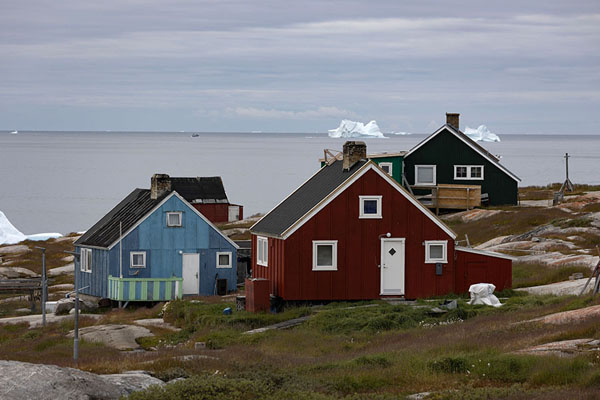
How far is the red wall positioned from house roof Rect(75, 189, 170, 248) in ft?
56.8

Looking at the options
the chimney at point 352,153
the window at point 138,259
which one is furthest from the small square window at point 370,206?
the window at point 138,259

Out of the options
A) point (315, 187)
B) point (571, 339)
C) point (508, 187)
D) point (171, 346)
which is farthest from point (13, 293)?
point (571, 339)

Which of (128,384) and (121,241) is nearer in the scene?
(128,384)

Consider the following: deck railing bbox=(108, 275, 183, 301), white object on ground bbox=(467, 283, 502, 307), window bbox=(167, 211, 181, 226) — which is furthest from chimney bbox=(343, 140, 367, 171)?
deck railing bbox=(108, 275, 183, 301)

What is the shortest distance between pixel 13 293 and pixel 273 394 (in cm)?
4218

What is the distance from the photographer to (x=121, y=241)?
47156mm

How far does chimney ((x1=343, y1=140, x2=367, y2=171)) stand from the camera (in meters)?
38.8

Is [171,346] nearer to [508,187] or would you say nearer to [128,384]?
[128,384]

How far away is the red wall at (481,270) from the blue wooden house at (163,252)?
14.7 metres

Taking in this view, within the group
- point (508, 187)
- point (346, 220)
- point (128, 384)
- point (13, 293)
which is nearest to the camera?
point (128, 384)

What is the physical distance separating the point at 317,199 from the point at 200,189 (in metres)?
47.4

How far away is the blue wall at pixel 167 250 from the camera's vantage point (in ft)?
156

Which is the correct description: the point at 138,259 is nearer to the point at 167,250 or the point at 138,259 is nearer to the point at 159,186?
the point at 167,250

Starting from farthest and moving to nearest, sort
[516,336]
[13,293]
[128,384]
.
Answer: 1. [13,293]
2. [516,336]
3. [128,384]
